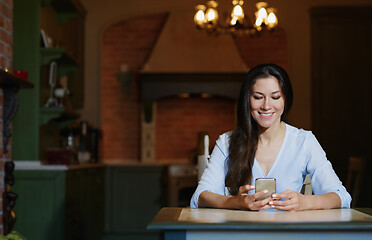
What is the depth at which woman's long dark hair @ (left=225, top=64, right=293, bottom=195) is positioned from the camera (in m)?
2.26

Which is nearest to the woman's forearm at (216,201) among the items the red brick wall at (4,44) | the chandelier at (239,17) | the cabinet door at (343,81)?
the red brick wall at (4,44)

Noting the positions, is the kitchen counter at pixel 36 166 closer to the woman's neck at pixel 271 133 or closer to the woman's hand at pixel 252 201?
the woman's neck at pixel 271 133

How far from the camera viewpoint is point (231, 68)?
6.48 m

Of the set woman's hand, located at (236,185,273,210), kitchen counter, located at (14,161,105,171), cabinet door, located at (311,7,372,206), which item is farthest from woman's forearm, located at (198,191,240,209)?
cabinet door, located at (311,7,372,206)

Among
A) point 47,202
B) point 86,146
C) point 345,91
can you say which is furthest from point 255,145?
point 345,91

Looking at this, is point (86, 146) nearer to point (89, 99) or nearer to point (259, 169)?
point (89, 99)

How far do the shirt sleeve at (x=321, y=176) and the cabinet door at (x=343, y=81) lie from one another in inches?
174

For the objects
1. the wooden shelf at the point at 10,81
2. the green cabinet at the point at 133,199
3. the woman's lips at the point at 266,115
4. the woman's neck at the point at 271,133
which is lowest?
the green cabinet at the point at 133,199

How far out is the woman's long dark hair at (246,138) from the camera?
226 cm

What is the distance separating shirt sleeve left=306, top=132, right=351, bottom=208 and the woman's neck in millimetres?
116

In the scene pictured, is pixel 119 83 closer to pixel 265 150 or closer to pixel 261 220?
pixel 265 150

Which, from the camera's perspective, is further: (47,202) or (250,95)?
(47,202)

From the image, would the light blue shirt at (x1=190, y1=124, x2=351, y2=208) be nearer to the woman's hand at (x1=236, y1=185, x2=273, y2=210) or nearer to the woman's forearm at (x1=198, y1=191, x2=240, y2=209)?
the woman's forearm at (x1=198, y1=191, x2=240, y2=209)

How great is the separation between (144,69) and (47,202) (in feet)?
9.32
